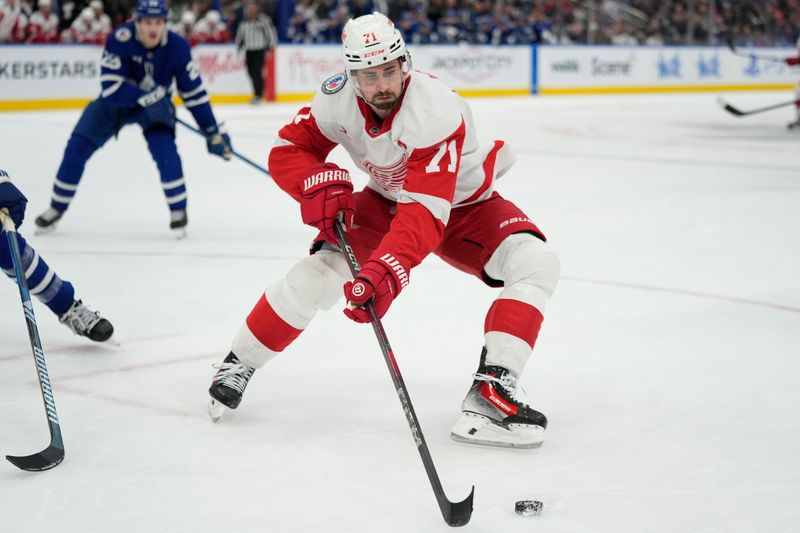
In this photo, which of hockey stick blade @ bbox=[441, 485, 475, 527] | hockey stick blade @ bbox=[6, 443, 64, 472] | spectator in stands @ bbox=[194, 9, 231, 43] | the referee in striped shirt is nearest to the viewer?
hockey stick blade @ bbox=[441, 485, 475, 527]

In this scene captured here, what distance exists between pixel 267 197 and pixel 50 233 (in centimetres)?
169

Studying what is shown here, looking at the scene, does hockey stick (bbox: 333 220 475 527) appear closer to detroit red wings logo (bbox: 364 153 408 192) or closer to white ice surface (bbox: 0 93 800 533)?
white ice surface (bbox: 0 93 800 533)

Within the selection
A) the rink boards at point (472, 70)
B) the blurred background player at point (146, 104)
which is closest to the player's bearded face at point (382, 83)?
the blurred background player at point (146, 104)

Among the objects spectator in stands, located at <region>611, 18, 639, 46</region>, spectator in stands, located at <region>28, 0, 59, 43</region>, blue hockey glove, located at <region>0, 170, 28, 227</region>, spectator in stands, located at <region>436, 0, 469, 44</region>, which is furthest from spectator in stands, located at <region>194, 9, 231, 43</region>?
blue hockey glove, located at <region>0, 170, 28, 227</region>

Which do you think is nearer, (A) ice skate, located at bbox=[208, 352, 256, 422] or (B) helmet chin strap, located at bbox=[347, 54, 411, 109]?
(B) helmet chin strap, located at bbox=[347, 54, 411, 109]

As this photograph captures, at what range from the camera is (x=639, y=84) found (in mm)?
19078

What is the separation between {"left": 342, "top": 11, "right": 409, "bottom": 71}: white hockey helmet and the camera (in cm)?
236

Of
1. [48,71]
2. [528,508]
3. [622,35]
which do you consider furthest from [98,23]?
[528,508]

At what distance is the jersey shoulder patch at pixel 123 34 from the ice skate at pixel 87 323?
230 centimetres

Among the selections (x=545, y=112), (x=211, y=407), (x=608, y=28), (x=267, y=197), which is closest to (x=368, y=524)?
(x=211, y=407)

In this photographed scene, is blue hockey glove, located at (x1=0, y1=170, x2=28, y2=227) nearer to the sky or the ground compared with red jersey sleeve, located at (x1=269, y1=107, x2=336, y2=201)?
nearer to the ground

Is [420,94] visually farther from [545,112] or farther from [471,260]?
[545,112]

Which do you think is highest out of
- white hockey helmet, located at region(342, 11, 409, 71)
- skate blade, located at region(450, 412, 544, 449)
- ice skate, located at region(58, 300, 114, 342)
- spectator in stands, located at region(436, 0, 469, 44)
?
white hockey helmet, located at region(342, 11, 409, 71)

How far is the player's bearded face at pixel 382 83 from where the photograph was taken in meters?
2.39
